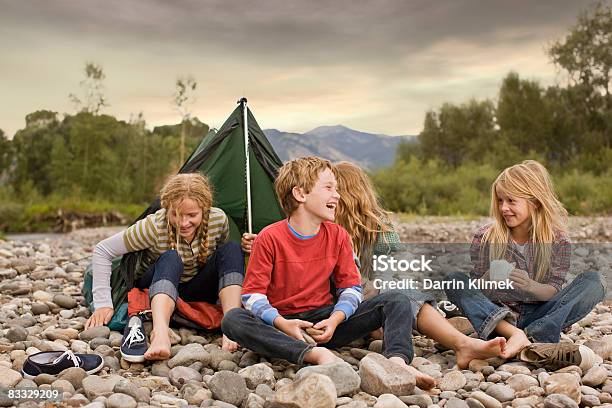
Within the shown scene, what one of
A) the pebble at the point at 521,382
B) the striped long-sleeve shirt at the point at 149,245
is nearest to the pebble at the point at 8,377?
the striped long-sleeve shirt at the point at 149,245

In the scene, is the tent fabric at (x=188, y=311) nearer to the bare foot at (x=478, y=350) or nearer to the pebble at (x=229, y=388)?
the pebble at (x=229, y=388)

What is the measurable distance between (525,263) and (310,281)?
46.8 inches

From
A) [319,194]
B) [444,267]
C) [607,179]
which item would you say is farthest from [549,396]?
[607,179]

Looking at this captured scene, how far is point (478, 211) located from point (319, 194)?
44.2 feet

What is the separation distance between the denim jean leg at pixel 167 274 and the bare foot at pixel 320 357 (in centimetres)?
96

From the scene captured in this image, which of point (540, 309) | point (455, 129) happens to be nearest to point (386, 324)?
point (540, 309)

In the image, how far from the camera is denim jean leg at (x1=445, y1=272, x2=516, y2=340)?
3492 mm

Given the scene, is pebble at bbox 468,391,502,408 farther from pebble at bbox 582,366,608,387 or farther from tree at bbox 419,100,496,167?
tree at bbox 419,100,496,167

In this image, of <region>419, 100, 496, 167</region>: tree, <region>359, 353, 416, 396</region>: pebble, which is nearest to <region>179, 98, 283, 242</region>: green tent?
<region>359, 353, 416, 396</region>: pebble

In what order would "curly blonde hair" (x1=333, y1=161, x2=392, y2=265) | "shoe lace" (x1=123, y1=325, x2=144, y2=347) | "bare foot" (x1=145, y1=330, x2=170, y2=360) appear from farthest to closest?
"curly blonde hair" (x1=333, y1=161, x2=392, y2=265) < "shoe lace" (x1=123, y1=325, x2=144, y2=347) < "bare foot" (x1=145, y1=330, x2=170, y2=360)

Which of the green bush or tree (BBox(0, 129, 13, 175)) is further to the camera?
tree (BBox(0, 129, 13, 175))

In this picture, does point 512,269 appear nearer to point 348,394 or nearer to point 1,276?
point 348,394

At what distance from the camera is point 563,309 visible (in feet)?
11.5

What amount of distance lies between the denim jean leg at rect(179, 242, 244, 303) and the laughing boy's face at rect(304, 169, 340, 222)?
0.60m
